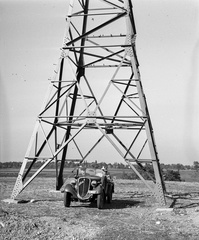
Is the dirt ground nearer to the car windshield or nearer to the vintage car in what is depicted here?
the vintage car

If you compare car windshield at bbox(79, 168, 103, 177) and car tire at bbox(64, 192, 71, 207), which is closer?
car tire at bbox(64, 192, 71, 207)

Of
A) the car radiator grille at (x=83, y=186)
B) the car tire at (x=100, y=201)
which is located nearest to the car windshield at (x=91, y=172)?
the car radiator grille at (x=83, y=186)

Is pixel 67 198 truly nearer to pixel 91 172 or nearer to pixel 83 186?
pixel 83 186

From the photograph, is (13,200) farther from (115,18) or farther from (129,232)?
(115,18)

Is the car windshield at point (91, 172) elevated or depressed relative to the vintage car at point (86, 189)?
elevated

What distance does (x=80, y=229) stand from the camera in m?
8.62

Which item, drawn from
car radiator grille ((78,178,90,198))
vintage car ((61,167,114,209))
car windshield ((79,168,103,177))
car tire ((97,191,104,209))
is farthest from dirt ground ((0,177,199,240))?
car windshield ((79,168,103,177))

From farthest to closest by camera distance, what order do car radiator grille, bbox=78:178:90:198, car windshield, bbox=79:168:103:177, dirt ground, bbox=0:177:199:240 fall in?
1. car windshield, bbox=79:168:103:177
2. car radiator grille, bbox=78:178:90:198
3. dirt ground, bbox=0:177:199:240

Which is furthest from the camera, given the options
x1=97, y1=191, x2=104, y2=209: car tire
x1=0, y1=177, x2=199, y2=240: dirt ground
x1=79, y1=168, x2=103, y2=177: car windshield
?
x1=79, y1=168, x2=103, y2=177: car windshield

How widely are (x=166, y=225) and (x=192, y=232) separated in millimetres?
1017

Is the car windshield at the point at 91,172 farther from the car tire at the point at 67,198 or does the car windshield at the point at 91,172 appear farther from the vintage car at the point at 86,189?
the car tire at the point at 67,198

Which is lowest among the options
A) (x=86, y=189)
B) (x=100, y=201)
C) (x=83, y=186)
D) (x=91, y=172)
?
(x=100, y=201)

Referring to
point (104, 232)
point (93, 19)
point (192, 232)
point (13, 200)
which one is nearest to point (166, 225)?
point (192, 232)

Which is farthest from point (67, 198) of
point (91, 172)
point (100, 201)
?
point (91, 172)
